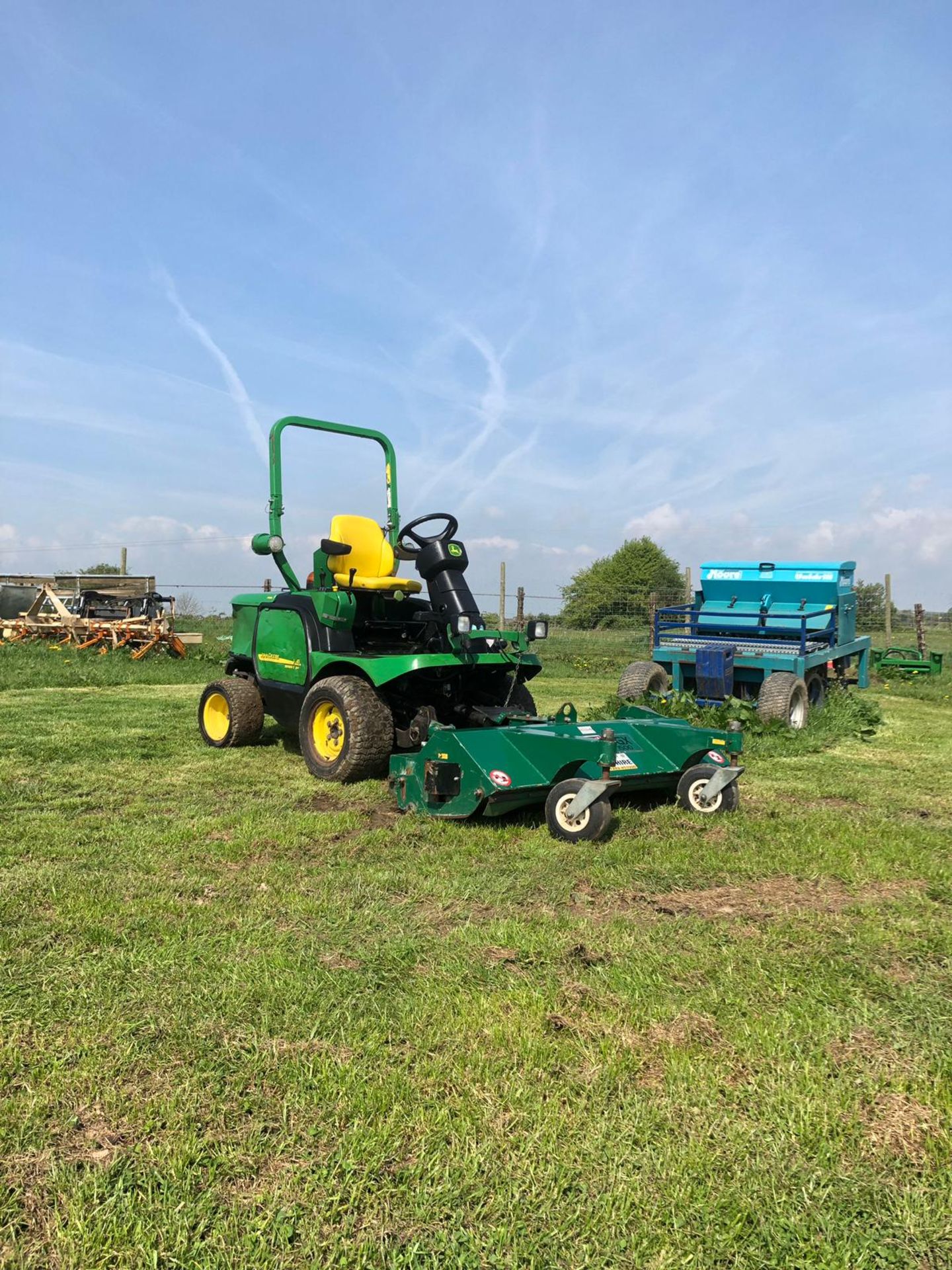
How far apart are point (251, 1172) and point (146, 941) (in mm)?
1347

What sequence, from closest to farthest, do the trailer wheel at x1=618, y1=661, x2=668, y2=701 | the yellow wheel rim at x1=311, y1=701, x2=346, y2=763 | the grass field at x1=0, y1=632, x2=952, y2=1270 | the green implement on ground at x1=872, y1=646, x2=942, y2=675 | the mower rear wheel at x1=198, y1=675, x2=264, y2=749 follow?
the grass field at x1=0, y1=632, x2=952, y2=1270, the yellow wheel rim at x1=311, y1=701, x2=346, y2=763, the mower rear wheel at x1=198, y1=675, x2=264, y2=749, the trailer wheel at x1=618, y1=661, x2=668, y2=701, the green implement on ground at x1=872, y1=646, x2=942, y2=675

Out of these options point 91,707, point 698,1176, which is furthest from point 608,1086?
point 91,707

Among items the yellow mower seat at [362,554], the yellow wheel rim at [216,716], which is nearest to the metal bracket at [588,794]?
the yellow mower seat at [362,554]

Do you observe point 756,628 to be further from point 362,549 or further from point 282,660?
point 282,660

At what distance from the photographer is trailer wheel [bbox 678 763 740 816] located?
492cm

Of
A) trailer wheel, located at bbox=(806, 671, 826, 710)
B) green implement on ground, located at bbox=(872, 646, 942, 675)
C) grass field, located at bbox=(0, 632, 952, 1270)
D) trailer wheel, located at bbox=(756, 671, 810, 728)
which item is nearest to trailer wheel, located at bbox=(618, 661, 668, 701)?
trailer wheel, located at bbox=(756, 671, 810, 728)

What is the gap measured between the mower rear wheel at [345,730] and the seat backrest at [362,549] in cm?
93

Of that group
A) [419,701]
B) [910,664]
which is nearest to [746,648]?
[419,701]

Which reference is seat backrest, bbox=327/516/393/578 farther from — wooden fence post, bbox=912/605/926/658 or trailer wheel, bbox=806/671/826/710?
wooden fence post, bbox=912/605/926/658

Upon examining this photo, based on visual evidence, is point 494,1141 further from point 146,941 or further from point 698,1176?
point 146,941

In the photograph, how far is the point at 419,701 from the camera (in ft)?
20.1

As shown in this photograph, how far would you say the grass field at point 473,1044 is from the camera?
1770mm

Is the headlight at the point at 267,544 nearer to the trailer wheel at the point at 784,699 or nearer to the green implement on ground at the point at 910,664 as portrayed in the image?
the trailer wheel at the point at 784,699

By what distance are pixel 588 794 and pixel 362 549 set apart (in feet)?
10.0
